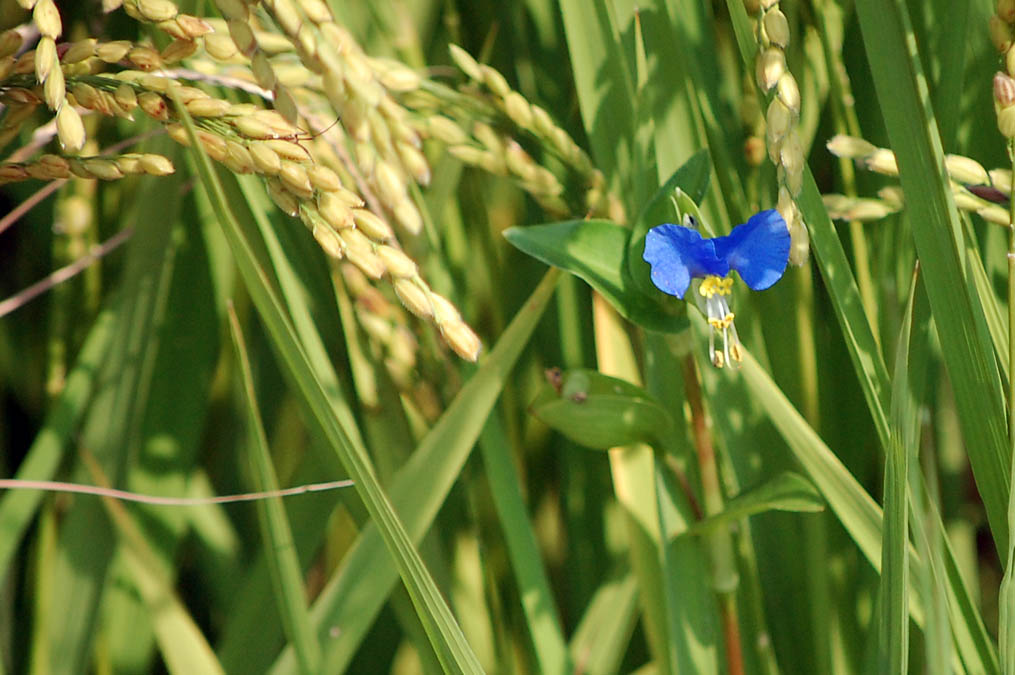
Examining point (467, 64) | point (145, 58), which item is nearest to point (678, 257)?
point (467, 64)

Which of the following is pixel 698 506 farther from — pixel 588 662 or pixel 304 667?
pixel 304 667

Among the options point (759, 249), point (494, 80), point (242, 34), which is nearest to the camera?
point (242, 34)

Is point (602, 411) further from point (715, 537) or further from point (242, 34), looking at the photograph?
point (242, 34)

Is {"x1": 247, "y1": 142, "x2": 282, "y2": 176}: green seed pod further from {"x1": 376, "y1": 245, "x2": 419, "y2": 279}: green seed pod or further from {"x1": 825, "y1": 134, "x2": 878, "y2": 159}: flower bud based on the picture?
{"x1": 825, "y1": 134, "x2": 878, "y2": 159}: flower bud

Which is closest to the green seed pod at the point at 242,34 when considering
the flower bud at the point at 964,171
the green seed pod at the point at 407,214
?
the green seed pod at the point at 407,214

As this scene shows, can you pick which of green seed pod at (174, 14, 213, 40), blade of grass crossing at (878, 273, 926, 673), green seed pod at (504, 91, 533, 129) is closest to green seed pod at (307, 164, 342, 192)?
green seed pod at (174, 14, 213, 40)
